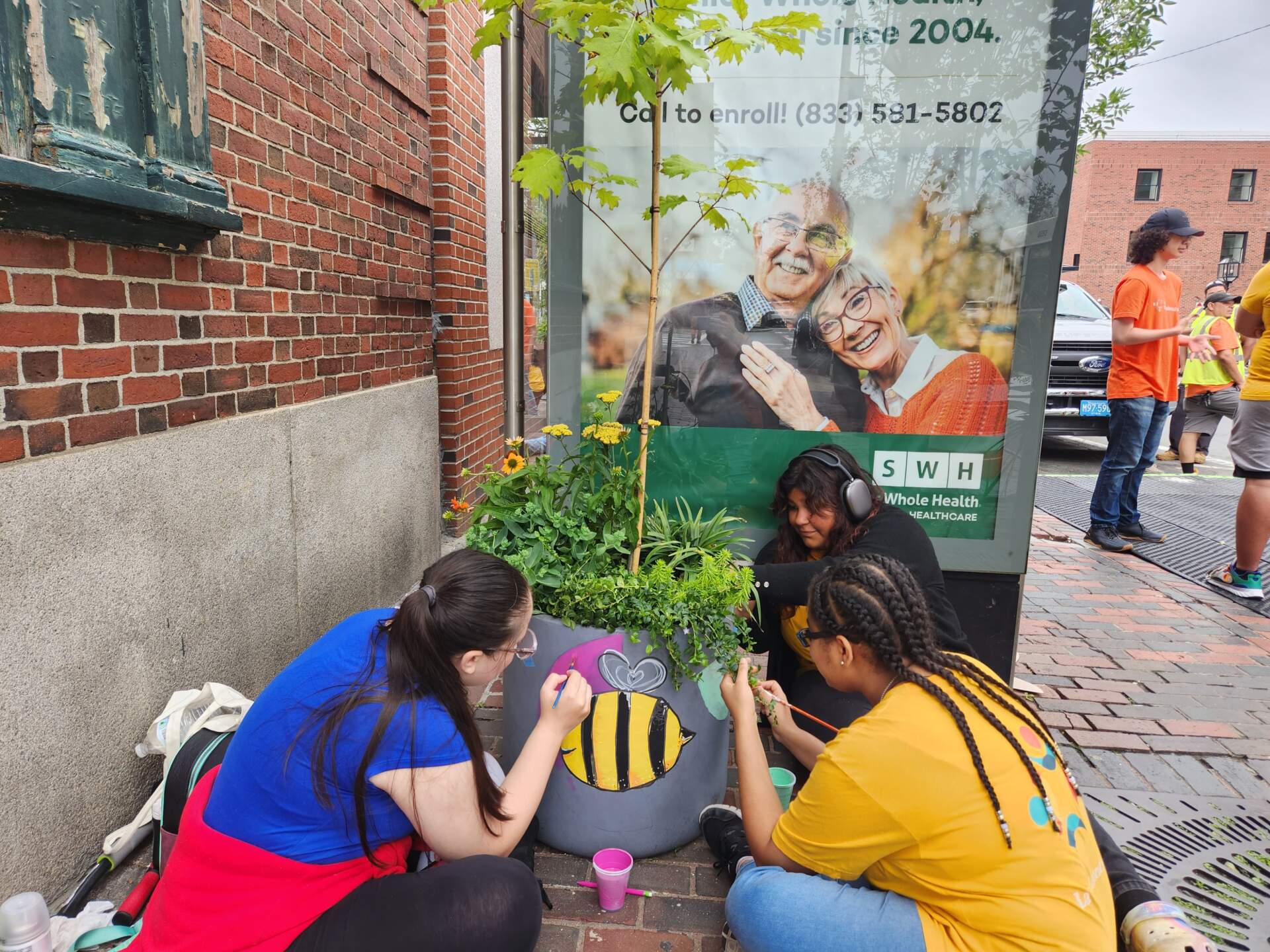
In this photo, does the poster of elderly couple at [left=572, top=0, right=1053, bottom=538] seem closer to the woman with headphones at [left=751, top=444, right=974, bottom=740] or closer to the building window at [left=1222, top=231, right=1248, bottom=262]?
the woman with headphones at [left=751, top=444, right=974, bottom=740]

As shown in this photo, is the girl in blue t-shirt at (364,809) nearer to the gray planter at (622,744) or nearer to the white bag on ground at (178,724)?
the gray planter at (622,744)

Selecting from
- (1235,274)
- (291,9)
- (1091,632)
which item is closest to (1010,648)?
(1091,632)

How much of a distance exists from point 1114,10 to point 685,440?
23.1 feet

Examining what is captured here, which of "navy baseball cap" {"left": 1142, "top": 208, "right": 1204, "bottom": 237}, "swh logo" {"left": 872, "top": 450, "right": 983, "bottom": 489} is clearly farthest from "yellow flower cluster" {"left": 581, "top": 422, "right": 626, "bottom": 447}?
"navy baseball cap" {"left": 1142, "top": 208, "right": 1204, "bottom": 237}

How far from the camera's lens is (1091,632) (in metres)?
4.63

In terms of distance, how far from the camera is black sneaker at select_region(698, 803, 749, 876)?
7.93ft

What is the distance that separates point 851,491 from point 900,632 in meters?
1.00

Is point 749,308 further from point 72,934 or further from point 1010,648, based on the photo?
point 72,934

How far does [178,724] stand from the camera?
246 cm

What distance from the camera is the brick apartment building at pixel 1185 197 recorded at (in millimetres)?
35812

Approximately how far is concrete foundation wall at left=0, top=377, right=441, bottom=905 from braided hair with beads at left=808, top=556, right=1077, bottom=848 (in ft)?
6.41

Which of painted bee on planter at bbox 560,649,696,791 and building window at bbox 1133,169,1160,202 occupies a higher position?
building window at bbox 1133,169,1160,202

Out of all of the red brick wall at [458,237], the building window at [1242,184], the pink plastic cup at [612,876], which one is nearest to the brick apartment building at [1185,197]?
the building window at [1242,184]

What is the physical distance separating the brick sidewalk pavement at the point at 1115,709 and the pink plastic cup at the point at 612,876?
A: 0.03 metres
